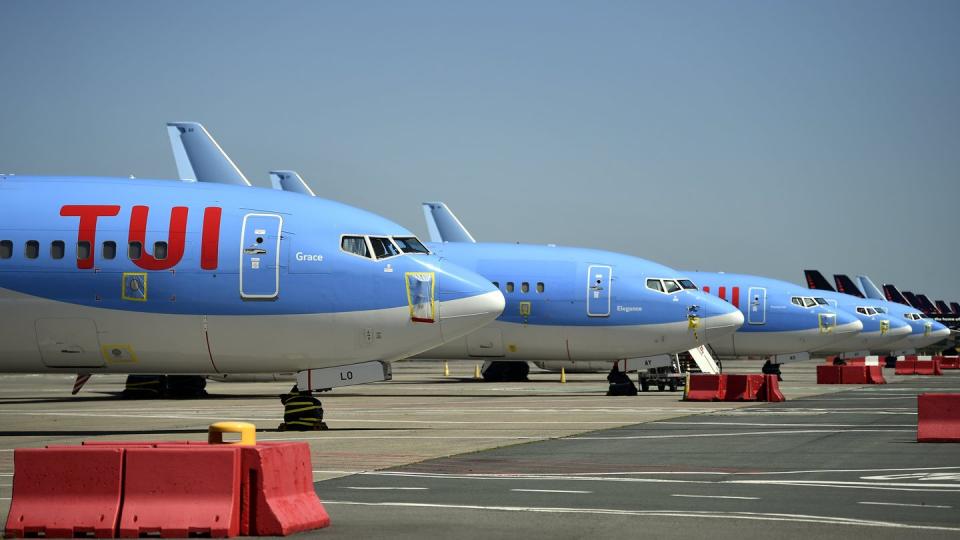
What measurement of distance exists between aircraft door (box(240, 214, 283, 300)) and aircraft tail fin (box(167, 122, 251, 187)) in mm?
13541

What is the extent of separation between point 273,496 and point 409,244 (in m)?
15.0

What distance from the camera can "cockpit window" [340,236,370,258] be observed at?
87.6 feet

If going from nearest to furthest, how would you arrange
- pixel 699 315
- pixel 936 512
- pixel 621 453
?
pixel 936 512 → pixel 621 453 → pixel 699 315

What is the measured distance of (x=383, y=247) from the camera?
2708 cm

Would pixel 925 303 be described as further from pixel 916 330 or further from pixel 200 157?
pixel 200 157

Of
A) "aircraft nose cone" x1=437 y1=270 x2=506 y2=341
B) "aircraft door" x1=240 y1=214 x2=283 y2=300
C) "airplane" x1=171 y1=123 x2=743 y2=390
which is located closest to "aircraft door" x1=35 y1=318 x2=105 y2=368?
"aircraft door" x1=240 y1=214 x2=283 y2=300

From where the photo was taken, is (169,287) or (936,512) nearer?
(936,512)

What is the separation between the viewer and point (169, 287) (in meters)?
25.8

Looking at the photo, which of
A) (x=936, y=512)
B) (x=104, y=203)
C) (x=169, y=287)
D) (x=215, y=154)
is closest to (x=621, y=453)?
(x=936, y=512)

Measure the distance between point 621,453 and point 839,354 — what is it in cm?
5576

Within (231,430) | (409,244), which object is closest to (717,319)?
(409,244)

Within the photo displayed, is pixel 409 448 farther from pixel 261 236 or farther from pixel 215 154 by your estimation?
pixel 215 154

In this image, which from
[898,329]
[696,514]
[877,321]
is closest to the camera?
[696,514]

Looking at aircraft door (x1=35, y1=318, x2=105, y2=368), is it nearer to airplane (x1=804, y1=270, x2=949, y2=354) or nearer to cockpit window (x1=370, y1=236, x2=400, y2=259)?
cockpit window (x1=370, y1=236, x2=400, y2=259)
